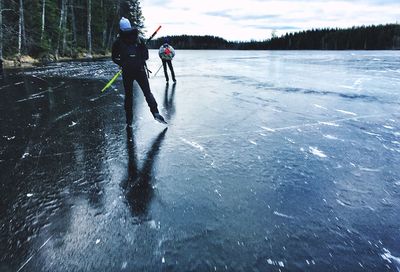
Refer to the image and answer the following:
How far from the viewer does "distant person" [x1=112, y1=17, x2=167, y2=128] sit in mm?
6180

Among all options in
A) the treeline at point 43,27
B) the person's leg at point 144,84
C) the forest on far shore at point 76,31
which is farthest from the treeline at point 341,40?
the person's leg at point 144,84

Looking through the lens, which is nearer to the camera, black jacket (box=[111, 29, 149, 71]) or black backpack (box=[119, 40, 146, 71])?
black jacket (box=[111, 29, 149, 71])

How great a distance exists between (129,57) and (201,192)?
3775 millimetres

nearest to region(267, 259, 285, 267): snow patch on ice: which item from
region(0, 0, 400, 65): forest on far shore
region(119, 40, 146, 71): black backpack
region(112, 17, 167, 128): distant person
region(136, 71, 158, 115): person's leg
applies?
region(112, 17, 167, 128): distant person

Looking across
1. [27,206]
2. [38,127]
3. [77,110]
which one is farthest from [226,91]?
[27,206]

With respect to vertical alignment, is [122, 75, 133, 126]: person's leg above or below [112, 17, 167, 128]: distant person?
below

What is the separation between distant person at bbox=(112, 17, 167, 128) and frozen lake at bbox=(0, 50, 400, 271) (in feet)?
1.96

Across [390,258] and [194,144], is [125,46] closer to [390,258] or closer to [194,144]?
[194,144]

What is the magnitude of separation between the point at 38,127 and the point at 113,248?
4783 mm

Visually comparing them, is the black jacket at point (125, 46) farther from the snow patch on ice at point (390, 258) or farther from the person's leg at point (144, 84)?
the snow patch on ice at point (390, 258)

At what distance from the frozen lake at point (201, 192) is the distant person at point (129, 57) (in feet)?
1.96

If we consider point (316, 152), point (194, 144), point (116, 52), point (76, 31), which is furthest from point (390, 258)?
point (76, 31)

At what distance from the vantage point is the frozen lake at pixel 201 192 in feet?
8.57

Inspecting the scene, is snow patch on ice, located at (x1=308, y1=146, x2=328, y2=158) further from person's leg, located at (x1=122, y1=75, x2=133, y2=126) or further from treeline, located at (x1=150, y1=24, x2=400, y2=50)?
treeline, located at (x1=150, y1=24, x2=400, y2=50)
